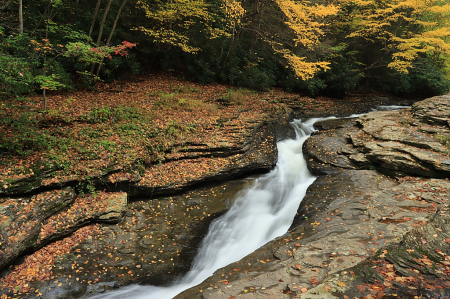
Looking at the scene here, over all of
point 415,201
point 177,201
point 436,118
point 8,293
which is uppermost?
point 436,118

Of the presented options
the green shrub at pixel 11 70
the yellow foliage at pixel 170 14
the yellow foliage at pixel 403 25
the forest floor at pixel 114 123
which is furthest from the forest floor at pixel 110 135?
the yellow foliage at pixel 403 25

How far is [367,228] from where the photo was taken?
5.69 metres

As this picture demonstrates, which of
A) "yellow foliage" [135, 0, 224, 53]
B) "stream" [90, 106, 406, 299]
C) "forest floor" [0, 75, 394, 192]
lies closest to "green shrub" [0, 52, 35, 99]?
"forest floor" [0, 75, 394, 192]

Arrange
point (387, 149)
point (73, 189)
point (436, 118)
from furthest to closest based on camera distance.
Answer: point (436, 118) < point (387, 149) < point (73, 189)

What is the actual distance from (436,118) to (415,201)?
594 centimetres

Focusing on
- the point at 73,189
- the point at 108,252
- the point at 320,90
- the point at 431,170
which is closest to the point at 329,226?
the point at 431,170

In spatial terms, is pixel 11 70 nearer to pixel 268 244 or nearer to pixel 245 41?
pixel 268 244

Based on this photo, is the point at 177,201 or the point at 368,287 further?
the point at 177,201

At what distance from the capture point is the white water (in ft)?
19.2

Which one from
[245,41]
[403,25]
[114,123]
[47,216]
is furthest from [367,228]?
[403,25]

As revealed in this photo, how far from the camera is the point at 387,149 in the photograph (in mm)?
9133

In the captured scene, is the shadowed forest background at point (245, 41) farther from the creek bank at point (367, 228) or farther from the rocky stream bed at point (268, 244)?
the creek bank at point (367, 228)

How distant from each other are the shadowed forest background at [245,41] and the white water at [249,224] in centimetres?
623

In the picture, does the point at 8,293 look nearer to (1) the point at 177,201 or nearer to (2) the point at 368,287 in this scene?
(1) the point at 177,201
